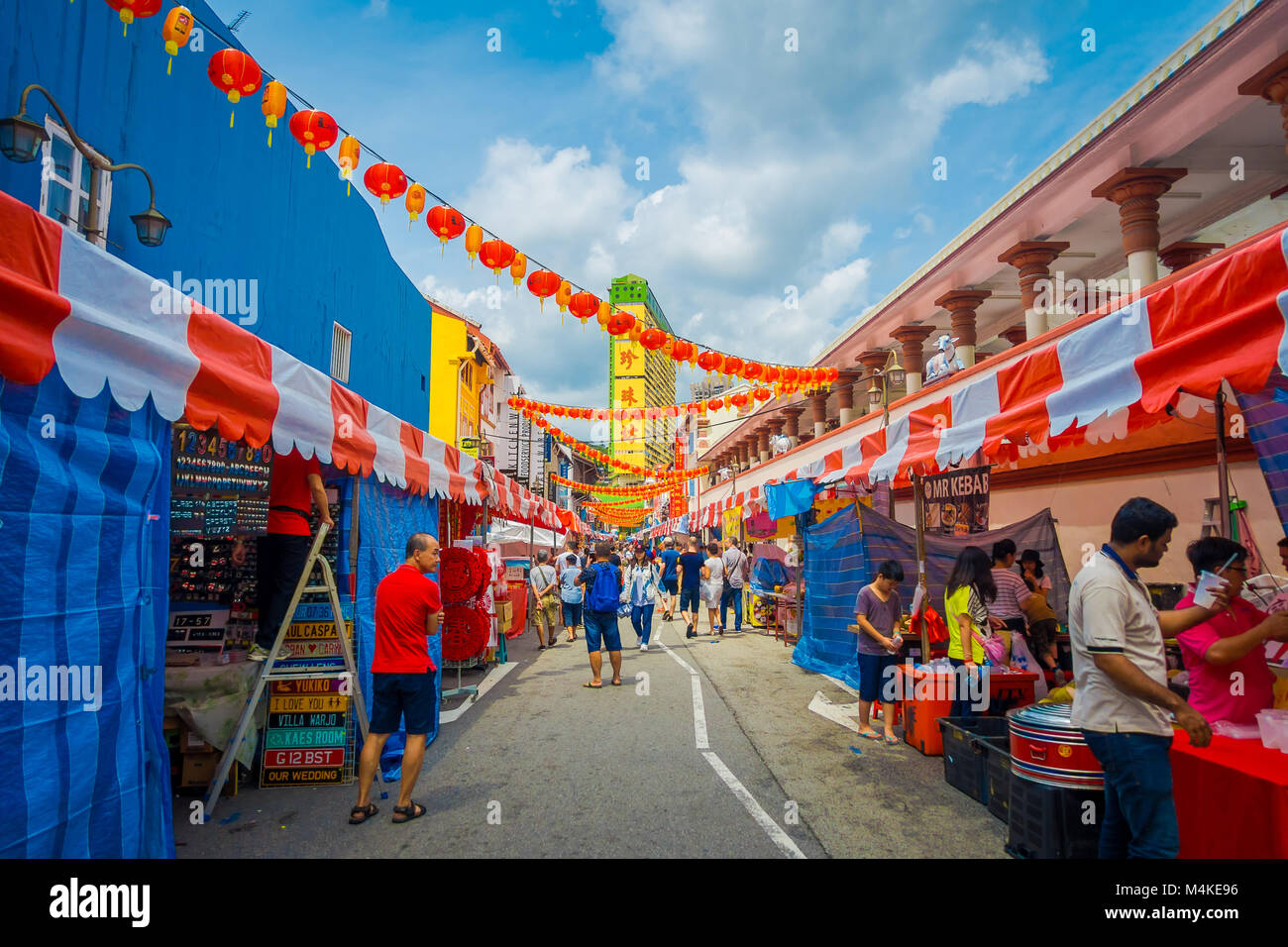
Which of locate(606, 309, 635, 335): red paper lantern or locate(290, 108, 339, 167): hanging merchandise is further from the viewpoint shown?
locate(606, 309, 635, 335): red paper lantern

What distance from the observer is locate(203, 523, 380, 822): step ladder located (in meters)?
4.60

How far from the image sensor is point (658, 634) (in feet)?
50.8

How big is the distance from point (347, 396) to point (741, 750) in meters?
4.83

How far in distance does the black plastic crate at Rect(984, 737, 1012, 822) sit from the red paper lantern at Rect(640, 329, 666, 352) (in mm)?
6889

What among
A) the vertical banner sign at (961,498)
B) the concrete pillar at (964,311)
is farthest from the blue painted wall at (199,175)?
the concrete pillar at (964,311)

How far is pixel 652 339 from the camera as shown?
32.9 feet

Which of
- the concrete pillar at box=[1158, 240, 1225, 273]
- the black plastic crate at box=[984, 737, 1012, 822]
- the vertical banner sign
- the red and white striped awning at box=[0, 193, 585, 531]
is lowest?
the black plastic crate at box=[984, 737, 1012, 822]

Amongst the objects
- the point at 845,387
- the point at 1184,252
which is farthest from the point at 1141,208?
the point at 845,387

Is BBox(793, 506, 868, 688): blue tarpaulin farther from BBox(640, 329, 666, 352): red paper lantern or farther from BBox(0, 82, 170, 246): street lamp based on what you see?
BBox(0, 82, 170, 246): street lamp

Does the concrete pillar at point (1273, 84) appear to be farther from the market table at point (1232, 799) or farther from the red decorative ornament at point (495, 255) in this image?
the red decorative ornament at point (495, 255)

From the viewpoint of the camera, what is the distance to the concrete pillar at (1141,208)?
9414 mm

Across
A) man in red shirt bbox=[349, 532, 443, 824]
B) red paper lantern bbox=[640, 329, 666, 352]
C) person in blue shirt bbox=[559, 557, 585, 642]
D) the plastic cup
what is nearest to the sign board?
man in red shirt bbox=[349, 532, 443, 824]
